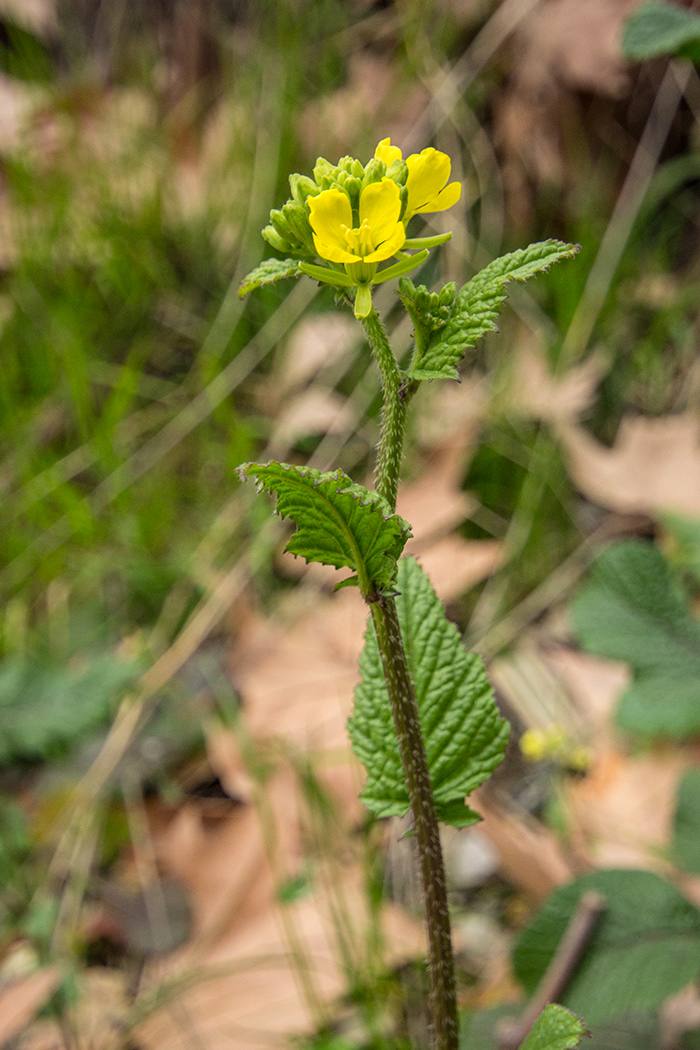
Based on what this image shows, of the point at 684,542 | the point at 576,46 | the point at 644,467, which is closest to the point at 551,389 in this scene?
the point at 644,467

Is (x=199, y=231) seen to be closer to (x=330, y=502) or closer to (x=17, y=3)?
(x=17, y=3)

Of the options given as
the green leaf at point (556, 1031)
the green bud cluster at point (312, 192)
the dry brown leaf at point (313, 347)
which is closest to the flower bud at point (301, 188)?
the green bud cluster at point (312, 192)

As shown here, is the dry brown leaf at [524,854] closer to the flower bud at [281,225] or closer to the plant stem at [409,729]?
the plant stem at [409,729]

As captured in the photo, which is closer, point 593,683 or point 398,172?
point 398,172

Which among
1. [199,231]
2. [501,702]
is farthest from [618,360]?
[199,231]

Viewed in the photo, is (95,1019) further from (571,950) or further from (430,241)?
(430,241)

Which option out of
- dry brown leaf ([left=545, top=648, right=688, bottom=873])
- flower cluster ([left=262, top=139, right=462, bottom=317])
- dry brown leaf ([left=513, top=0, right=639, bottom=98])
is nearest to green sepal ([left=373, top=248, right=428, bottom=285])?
flower cluster ([left=262, top=139, right=462, bottom=317])

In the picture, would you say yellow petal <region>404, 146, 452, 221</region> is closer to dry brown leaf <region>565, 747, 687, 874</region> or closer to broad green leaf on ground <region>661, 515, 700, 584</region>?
broad green leaf on ground <region>661, 515, 700, 584</region>
